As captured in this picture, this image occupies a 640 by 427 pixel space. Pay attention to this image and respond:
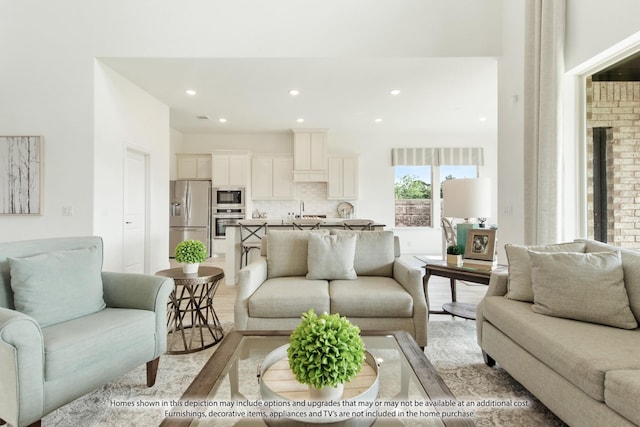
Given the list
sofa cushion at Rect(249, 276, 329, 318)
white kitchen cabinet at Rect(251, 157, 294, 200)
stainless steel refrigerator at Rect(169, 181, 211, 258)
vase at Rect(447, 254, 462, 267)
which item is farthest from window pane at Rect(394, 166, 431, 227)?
sofa cushion at Rect(249, 276, 329, 318)

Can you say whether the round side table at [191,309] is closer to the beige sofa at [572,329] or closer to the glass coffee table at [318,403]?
the glass coffee table at [318,403]

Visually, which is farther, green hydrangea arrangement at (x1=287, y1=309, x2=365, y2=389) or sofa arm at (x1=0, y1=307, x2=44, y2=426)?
sofa arm at (x1=0, y1=307, x2=44, y2=426)

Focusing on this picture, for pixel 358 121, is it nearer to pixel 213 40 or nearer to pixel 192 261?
pixel 213 40

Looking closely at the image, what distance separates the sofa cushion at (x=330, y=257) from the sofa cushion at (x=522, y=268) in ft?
3.77

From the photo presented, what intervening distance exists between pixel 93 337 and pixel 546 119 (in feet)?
11.6

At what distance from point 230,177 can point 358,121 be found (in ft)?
9.53

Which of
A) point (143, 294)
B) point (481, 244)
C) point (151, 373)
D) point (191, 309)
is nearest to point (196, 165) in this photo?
point (191, 309)

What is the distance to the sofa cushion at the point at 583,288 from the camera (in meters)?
1.65

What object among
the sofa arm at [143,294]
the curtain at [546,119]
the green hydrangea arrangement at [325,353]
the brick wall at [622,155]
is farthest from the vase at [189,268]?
the brick wall at [622,155]

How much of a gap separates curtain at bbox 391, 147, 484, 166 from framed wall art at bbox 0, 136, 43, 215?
240 inches

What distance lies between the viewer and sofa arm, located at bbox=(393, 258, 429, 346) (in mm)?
2229

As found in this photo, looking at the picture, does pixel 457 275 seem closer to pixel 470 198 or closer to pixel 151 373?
pixel 470 198

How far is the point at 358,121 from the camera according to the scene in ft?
20.4

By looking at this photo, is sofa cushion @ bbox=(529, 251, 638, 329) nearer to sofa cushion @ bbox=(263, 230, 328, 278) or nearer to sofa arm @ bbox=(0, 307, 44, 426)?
sofa cushion @ bbox=(263, 230, 328, 278)
